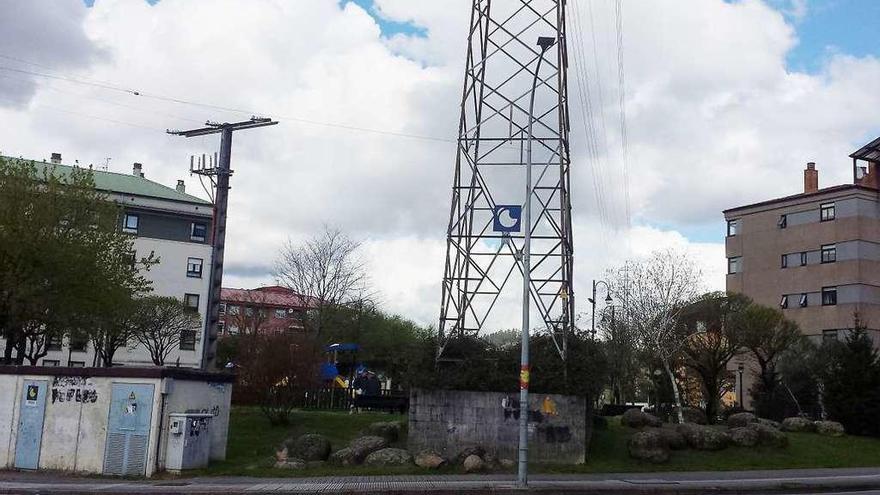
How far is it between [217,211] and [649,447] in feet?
74.5

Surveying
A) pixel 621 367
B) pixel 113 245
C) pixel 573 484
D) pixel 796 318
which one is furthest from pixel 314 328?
pixel 573 484

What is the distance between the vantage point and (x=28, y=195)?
1097 inches

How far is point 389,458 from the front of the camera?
2114 cm

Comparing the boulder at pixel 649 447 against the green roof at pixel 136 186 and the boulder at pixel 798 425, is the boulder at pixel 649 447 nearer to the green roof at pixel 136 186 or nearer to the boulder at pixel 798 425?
the boulder at pixel 798 425

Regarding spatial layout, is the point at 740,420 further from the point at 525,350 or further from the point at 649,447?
the point at 525,350

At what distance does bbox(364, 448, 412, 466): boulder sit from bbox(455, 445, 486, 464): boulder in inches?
47.7

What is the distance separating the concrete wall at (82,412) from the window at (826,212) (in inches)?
1878

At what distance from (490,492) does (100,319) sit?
21457 millimetres

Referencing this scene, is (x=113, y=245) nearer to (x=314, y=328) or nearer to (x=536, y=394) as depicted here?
(x=536, y=394)

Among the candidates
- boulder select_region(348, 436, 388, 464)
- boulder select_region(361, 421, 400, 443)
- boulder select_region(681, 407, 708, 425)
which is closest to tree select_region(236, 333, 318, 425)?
boulder select_region(361, 421, 400, 443)

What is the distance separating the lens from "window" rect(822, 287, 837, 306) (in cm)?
5569

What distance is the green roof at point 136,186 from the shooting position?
63219mm

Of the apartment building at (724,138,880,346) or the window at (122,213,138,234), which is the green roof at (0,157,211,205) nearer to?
the window at (122,213,138,234)

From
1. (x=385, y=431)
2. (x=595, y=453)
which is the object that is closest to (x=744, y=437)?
(x=595, y=453)
